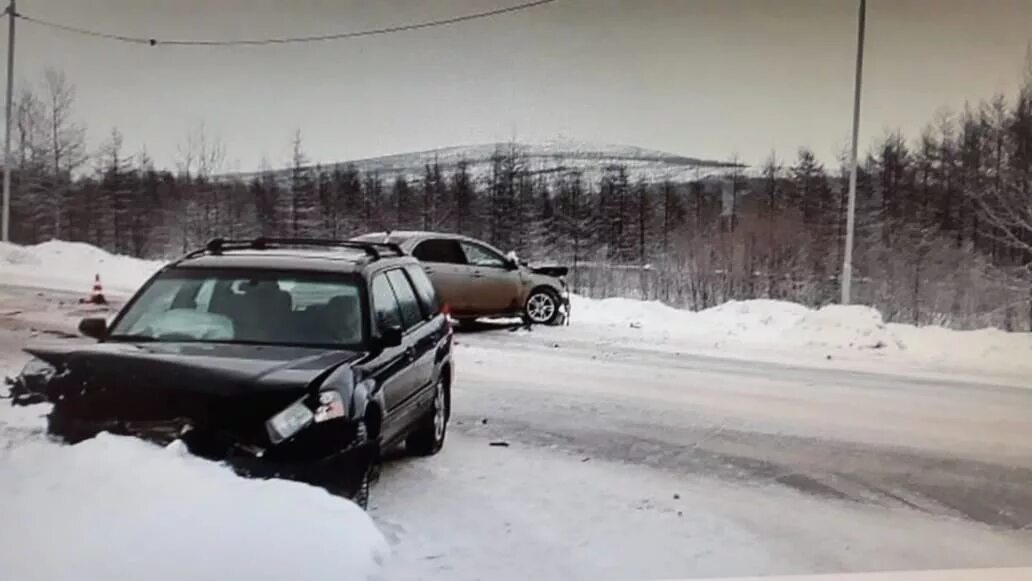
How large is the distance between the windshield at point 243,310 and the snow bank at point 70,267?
72mm

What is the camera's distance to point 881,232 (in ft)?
10.2

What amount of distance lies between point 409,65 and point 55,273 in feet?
3.82

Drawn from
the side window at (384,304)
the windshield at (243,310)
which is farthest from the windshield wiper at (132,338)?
the side window at (384,304)

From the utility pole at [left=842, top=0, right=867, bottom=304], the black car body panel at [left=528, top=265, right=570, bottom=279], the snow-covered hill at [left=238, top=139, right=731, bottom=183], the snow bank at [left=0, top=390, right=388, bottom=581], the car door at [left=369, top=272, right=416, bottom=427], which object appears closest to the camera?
the snow bank at [left=0, top=390, right=388, bottom=581]

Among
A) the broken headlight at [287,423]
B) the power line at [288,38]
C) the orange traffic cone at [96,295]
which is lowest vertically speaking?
the broken headlight at [287,423]

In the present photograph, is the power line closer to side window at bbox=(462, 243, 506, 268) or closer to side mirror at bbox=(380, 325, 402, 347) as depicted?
side window at bbox=(462, 243, 506, 268)

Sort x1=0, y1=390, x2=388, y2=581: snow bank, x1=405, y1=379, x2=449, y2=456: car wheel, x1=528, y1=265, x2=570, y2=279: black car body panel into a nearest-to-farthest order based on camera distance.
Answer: x1=0, y1=390, x2=388, y2=581: snow bank
x1=405, y1=379, x2=449, y2=456: car wheel
x1=528, y1=265, x2=570, y2=279: black car body panel

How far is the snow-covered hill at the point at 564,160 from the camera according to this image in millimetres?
2855

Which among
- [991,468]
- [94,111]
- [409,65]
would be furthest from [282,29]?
[991,468]

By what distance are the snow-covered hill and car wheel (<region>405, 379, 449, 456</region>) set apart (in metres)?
0.63

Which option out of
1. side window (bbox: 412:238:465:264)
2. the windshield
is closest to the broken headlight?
the windshield

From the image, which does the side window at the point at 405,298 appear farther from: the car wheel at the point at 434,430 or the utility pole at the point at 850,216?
the utility pole at the point at 850,216

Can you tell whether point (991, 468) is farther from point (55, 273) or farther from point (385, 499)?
point (55, 273)

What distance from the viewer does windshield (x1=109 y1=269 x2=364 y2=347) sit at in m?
2.51
